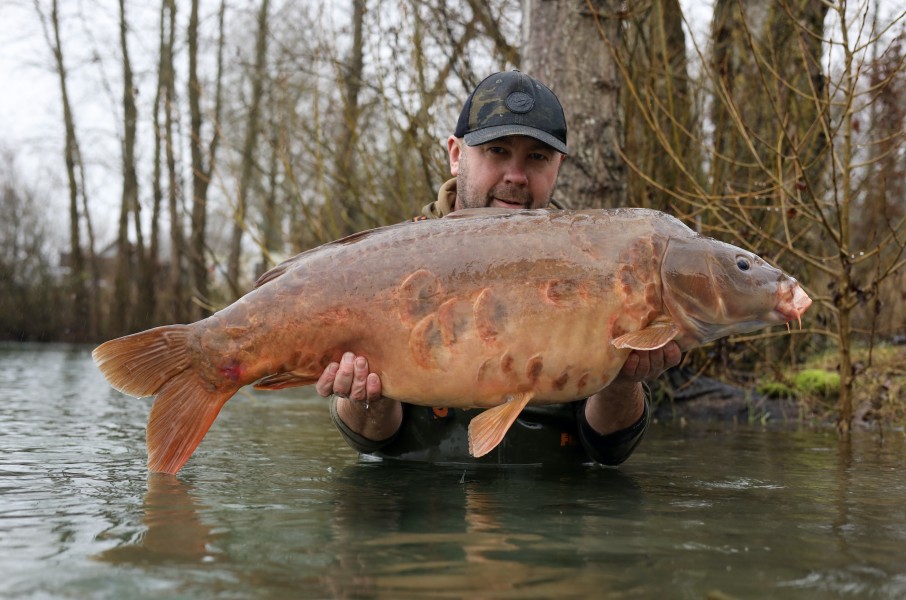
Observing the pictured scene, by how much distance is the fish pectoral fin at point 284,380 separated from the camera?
321 centimetres

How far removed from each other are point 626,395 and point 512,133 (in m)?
1.17

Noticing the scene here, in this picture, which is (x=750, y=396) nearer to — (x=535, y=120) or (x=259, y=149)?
(x=535, y=120)

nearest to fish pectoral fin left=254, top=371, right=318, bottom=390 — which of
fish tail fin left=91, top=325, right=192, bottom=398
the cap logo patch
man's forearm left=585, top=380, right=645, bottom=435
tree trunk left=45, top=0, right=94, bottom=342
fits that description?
fish tail fin left=91, top=325, right=192, bottom=398

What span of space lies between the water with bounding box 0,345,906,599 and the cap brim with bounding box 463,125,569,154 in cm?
136

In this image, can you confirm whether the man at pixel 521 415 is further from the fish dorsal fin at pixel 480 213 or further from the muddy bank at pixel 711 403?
the muddy bank at pixel 711 403

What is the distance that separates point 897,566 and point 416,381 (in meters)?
1.46

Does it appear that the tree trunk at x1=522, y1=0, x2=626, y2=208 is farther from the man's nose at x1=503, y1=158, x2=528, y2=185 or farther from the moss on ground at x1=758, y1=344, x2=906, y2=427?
the man's nose at x1=503, y1=158, x2=528, y2=185

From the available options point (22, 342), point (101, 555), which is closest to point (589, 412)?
point (101, 555)

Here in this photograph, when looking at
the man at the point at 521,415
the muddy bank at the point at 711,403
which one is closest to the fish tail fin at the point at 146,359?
the man at the point at 521,415

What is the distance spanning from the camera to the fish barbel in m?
3.03

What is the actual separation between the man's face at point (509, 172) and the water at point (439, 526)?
3.79 ft

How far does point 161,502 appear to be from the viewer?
3088 mm

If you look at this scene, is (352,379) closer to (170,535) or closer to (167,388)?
(167,388)

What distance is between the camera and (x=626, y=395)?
378 cm
